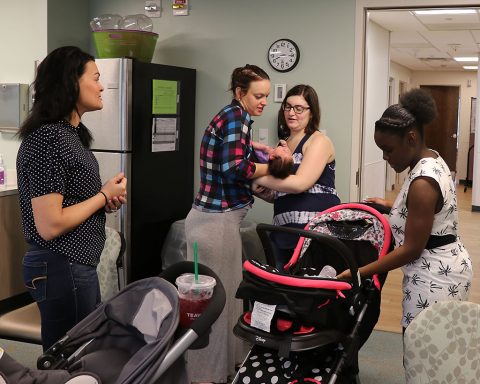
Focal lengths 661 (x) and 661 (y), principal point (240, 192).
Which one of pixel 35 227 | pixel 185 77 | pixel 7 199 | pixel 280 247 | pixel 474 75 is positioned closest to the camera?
pixel 35 227

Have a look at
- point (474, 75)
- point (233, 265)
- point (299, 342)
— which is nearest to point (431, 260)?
point (299, 342)

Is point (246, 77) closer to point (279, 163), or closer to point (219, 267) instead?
point (279, 163)

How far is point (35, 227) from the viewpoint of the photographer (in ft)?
7.50

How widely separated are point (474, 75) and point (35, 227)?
554 inches

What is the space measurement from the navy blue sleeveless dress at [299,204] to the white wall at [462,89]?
39.7 feet

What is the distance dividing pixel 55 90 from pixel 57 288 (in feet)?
2.25

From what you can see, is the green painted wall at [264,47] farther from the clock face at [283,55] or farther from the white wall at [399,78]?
the white wall at [399,78]

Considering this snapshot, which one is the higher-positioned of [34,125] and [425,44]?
[425,44]

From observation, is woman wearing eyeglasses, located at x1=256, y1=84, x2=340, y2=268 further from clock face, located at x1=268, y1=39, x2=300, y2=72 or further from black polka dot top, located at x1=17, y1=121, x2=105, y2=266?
clock face, located at x1=268, y1=39, x2=300, y2=72

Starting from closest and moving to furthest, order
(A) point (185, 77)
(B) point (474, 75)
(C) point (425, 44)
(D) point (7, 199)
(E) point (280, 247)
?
(E) point (280, 247) < (D) point (7, 199) < (A) point (185, 77) < (C) point (425, 44) < (B) point (474, 75)

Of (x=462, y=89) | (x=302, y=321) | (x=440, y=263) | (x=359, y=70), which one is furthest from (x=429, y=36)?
(x=302, y=321)

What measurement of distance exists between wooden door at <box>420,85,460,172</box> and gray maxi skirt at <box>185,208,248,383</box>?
12.4m

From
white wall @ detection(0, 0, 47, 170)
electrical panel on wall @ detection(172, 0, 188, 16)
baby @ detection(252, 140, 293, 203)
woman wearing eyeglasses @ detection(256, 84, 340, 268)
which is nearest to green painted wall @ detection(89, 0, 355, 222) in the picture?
electrical panel on wall @ detection(172, 0, 188, 16)

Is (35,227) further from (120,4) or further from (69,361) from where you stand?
(120,4)
